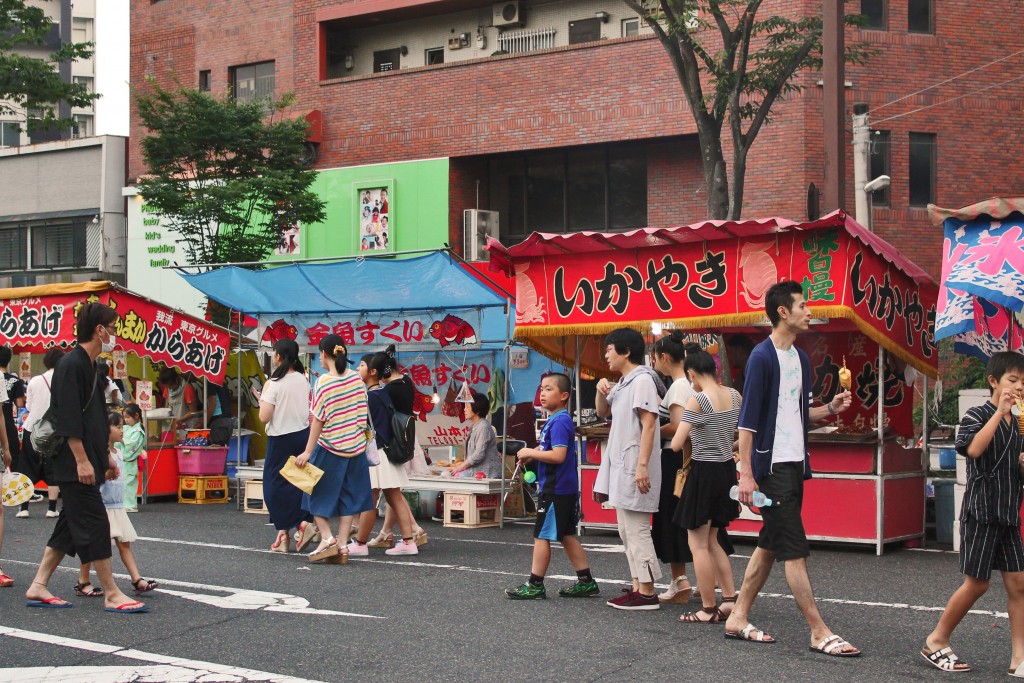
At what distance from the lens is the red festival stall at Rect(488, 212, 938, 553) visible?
1065 centimetres

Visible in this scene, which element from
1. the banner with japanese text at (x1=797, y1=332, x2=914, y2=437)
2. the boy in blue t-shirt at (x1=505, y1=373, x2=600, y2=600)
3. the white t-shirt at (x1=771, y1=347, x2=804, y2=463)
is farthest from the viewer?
the banner with japanese text at (x1=797, y1=332, x2=914, y2=437)

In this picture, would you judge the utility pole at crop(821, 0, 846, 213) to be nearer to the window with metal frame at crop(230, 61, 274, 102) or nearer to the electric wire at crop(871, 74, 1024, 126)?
the electric wire at crop(871, 74, 1024, 126)

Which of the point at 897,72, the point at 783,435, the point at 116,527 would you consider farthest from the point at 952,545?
the point at 897,72

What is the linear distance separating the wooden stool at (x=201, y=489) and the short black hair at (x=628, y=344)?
9.54 m

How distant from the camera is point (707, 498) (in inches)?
302

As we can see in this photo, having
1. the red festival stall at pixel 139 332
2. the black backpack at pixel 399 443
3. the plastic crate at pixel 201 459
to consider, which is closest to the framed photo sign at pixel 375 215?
the red festival stall at pixel 139 332

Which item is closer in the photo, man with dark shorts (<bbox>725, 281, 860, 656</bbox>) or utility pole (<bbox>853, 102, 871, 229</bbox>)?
man with dark shorts (<bbox>725, 281, 860, 656</bbox>)

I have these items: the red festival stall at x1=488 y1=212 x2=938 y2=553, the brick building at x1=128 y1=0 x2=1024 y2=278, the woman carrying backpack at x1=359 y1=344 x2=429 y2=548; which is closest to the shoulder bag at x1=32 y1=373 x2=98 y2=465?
the woman carrying backpack at x1=359 y1=344 x2=429 y2=548

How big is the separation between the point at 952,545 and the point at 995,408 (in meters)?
5.79

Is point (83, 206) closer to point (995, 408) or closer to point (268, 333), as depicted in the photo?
point (268, 333)

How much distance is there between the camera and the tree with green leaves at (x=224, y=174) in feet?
81.5

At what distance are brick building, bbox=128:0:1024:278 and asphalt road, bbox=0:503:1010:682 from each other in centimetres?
1503

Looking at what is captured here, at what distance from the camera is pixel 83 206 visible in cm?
3362

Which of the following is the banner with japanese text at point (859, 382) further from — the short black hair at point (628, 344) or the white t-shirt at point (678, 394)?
the short black hair at point (628, 344)
